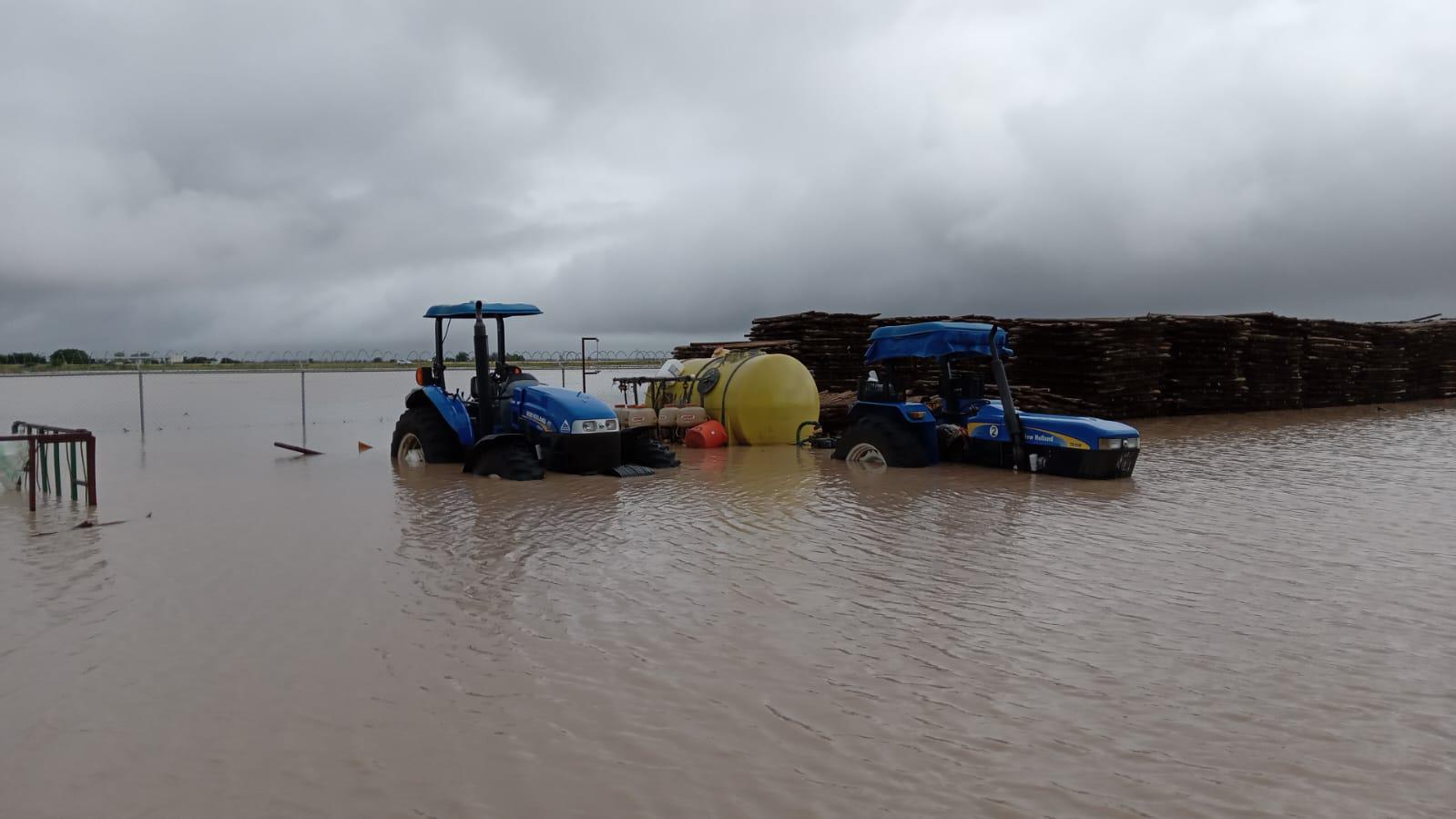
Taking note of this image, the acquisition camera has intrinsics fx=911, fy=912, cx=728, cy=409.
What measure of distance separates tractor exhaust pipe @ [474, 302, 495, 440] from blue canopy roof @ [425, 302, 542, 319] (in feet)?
0.72

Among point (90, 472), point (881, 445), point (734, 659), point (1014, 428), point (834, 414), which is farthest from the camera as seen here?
point (834, 414)

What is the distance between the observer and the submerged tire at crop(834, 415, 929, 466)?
12695mm

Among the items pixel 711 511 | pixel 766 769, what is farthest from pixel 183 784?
pixel 711 511

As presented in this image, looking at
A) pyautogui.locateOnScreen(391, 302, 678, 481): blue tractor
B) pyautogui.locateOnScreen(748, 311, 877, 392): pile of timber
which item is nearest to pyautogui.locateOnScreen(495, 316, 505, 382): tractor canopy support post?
pyautogui.locateOnScreen(391, 302, 678, 481): blue tractor

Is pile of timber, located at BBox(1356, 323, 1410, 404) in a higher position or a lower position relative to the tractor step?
higher

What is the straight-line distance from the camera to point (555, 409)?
1196cm

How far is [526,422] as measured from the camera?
486 inches

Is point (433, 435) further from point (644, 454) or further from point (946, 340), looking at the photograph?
point (946, 340)

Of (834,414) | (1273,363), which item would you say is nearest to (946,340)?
(834,414)

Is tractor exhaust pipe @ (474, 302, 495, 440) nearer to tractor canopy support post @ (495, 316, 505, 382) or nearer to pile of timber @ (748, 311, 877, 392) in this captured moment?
tractor canopy support post @ (495, 316, 505, 382)

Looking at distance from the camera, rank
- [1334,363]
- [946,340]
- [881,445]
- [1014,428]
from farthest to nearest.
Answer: [1334,363]
[881,445]
[946,340]
[1014,428]

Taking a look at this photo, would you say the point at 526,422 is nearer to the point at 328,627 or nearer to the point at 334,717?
the point at 328,627

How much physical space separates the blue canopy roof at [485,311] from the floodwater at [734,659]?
336 centimetres

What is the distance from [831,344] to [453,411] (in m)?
11.9
